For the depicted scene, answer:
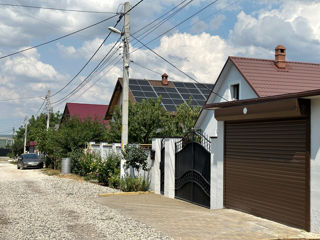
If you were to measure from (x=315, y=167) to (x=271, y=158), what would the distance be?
156cm

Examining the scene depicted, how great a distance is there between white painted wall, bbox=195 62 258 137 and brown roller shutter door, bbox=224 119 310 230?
1042 centimetres

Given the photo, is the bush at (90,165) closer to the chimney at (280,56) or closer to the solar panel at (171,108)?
the solar panel at (171,108)

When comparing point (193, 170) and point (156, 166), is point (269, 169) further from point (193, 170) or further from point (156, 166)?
point (156, 166)

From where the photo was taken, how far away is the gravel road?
8317mm

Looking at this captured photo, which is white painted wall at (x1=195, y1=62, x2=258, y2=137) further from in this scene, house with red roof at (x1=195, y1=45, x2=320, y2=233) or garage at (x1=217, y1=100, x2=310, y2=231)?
garage at (x1=217, y1=100, x2=310, y2=231)

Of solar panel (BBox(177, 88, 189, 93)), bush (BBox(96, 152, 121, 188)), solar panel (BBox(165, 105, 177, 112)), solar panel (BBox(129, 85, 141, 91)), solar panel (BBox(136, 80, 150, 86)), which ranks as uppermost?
solar panel (BBox(136, 80, 150, 86))

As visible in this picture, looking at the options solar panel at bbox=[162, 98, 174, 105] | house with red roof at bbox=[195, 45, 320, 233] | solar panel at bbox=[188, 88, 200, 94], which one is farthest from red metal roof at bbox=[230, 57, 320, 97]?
solar panel at bbox=[188, 88, 200, 94]

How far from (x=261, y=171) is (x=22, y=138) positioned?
7372cm

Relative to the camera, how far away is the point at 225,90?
2377cm

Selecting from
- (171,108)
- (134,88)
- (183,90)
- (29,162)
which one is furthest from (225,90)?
(29,162)

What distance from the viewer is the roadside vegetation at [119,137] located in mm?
16250

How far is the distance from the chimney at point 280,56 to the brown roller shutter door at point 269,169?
45.0 ft

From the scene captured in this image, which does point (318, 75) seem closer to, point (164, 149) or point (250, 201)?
point (164, 149)

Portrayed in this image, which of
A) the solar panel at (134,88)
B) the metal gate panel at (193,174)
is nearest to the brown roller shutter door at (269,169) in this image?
the metal gate panel at (193,174)
